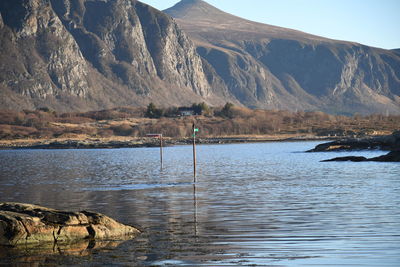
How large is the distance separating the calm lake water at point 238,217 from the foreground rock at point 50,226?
3.15 ft

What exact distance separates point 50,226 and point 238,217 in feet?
34.1

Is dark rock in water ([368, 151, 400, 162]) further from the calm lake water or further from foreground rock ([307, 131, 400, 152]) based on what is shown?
foreground rock ([307, 131, 400, 152])

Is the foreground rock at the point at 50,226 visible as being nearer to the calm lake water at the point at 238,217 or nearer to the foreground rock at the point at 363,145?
the calm lake water at the point at 238,217

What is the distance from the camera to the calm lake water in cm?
2281

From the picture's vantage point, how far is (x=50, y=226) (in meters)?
25.9

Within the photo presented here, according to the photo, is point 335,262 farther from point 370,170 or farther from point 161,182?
point 370,170

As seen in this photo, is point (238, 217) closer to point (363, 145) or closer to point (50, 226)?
point (50, 226)

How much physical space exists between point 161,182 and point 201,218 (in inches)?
1017

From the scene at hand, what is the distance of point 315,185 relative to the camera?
51.8 meters

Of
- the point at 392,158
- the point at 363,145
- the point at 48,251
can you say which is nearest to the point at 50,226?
the point at 48,251

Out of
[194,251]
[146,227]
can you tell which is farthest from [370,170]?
[194,251]

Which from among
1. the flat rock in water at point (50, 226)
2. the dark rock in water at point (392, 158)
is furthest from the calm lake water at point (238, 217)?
the dark rock in water at point (392, 158)

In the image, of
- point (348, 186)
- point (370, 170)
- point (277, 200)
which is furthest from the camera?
point (370, 170)

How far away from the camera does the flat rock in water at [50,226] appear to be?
2527cm
